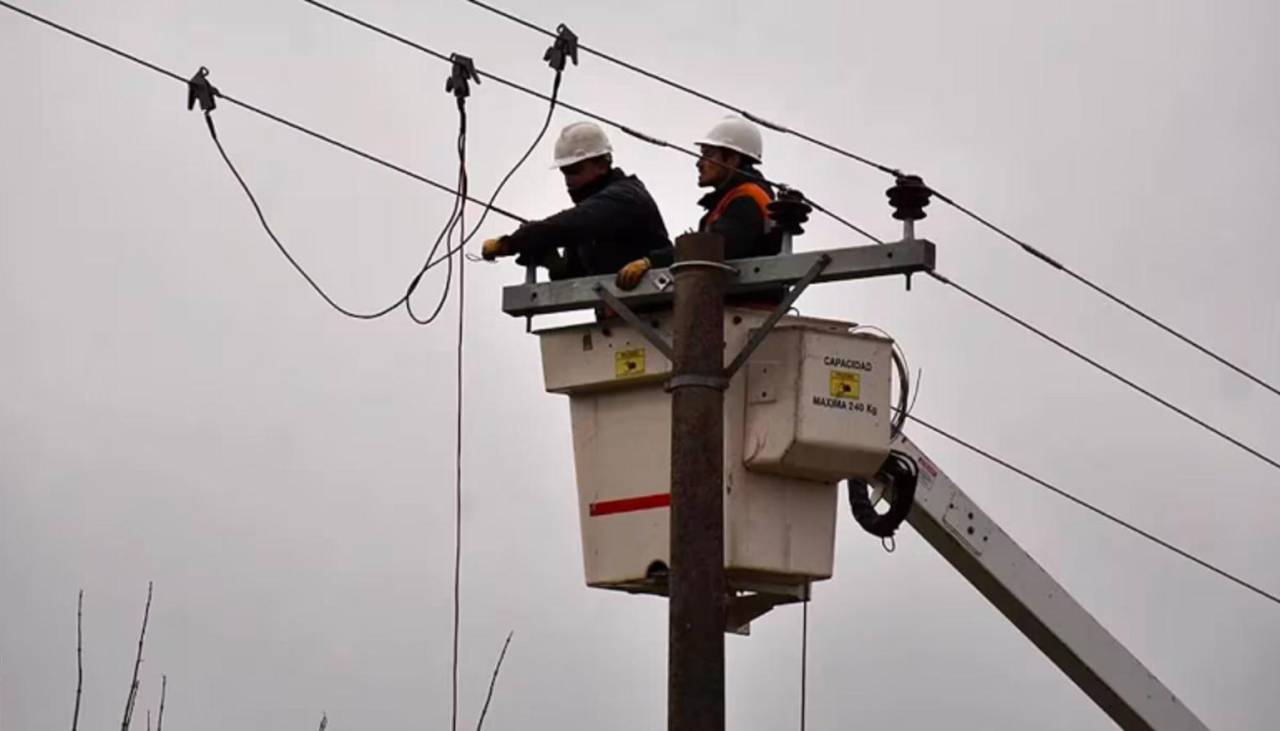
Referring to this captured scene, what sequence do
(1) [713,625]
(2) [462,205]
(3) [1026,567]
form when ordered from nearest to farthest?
(1) [713,625]
(2) [462,205]
(3) [1026,567]

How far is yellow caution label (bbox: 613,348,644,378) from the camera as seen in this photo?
880cm

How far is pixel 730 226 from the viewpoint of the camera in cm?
902

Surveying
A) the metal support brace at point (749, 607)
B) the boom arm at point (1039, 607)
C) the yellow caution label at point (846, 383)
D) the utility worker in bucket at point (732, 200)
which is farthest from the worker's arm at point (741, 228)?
the boom arm at point (1039, 607)

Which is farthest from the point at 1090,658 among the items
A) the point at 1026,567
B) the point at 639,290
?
the point at 639,290

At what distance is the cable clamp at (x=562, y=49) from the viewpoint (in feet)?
30.1

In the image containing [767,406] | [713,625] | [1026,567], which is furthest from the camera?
[1026,567]

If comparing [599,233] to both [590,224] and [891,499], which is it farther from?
[891,499]

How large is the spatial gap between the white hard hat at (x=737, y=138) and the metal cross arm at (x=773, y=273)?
35.8 inches

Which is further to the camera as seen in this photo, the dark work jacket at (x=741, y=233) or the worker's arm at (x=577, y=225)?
the worker's arm at (x=577, y=225)

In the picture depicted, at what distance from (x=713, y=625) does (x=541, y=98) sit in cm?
243

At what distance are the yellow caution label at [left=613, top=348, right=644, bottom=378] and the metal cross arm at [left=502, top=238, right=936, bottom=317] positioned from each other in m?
0.19

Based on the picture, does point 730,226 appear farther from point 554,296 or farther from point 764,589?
point 764,589

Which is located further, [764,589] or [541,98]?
[541,98]

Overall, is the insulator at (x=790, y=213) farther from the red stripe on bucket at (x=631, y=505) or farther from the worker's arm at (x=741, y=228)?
the red stripe on bucket at (x=631, y=505)
